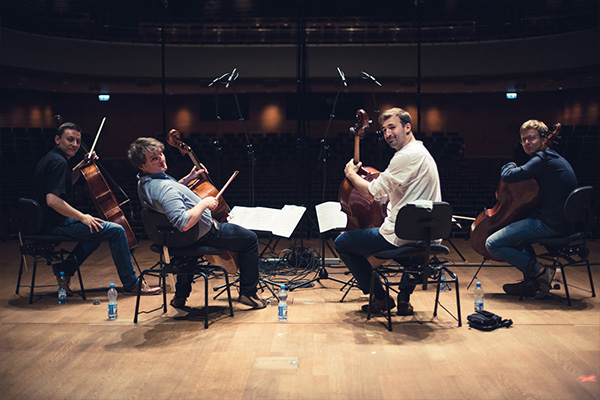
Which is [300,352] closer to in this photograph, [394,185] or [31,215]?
[394,185]

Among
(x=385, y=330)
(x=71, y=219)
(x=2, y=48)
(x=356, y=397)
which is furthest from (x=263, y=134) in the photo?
(x=356, y=397)

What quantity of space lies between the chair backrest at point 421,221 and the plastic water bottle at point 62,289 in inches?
96.9

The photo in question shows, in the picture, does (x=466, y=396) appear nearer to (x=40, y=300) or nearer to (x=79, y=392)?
(x=79, y=392)

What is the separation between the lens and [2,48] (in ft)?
35.9

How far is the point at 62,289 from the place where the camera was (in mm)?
4141

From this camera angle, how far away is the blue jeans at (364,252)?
3521 mm

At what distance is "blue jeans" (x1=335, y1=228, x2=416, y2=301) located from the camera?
3.52 meters

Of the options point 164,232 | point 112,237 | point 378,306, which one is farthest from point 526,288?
point 112,237

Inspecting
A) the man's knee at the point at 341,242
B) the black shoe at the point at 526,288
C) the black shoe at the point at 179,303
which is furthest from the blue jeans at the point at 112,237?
the black shoe at the point at 526,288

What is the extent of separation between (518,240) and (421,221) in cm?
123

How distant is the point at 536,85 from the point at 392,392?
13636 millimetres

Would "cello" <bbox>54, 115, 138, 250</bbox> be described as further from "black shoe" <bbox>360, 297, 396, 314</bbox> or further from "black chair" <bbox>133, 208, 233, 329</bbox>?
"black shoe" <bbox>360, 297, 396, 314</bbox>

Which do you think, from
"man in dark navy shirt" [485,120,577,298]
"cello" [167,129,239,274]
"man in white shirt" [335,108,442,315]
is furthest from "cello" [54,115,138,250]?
"man in dark navy shirt" [485,120,577,298]

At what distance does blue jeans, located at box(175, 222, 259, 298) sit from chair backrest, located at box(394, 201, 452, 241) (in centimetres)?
104
